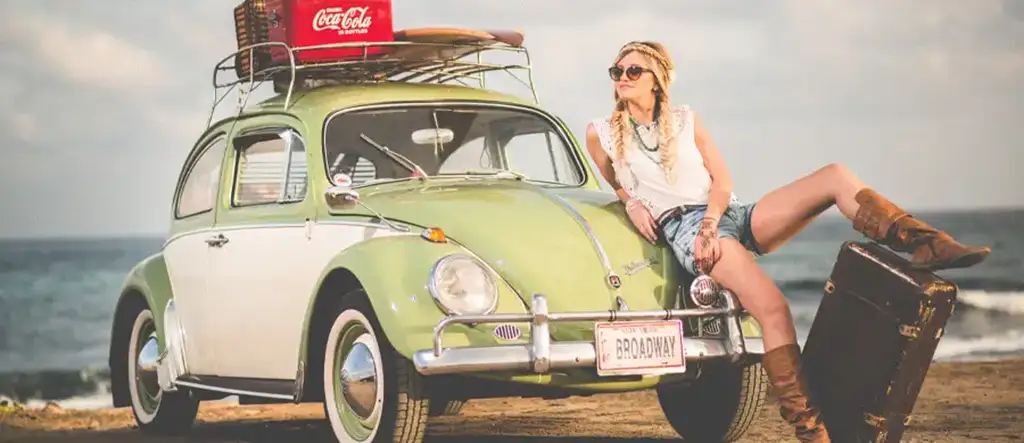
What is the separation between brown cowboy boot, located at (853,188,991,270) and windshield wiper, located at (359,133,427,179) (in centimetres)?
174

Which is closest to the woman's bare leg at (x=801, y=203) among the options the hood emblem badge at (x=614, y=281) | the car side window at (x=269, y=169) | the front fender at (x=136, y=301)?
the hood emblem badge at (x=614, y=281)

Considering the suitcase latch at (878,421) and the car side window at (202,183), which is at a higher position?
the car side window at (202,183)

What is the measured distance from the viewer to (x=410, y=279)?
4.66 m

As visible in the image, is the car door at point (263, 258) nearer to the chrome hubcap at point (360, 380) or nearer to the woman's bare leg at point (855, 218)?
the chrome hubcap at point (360, 380)

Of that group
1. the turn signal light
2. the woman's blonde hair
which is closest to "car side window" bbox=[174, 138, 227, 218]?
the turn signal light

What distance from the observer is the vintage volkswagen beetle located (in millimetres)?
4645

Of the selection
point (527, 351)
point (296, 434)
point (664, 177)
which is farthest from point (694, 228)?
point (296, 434)

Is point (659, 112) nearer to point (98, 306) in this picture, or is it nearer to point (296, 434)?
point (296, 434)

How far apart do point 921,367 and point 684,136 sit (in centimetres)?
120

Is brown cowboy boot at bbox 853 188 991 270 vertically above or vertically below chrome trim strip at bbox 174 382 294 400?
above

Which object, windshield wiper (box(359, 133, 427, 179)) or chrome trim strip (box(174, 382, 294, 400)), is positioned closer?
chrome trim strip (box(174, 382, 294, 400))

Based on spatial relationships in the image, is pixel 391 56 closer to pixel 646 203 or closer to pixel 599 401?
pixel 646 203

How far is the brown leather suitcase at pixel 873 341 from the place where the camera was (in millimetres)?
4480

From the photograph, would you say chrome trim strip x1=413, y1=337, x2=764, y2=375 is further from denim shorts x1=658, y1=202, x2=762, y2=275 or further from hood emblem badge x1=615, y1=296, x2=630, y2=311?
denim shorts x1=658, y1=202, x2=762, y2=275
